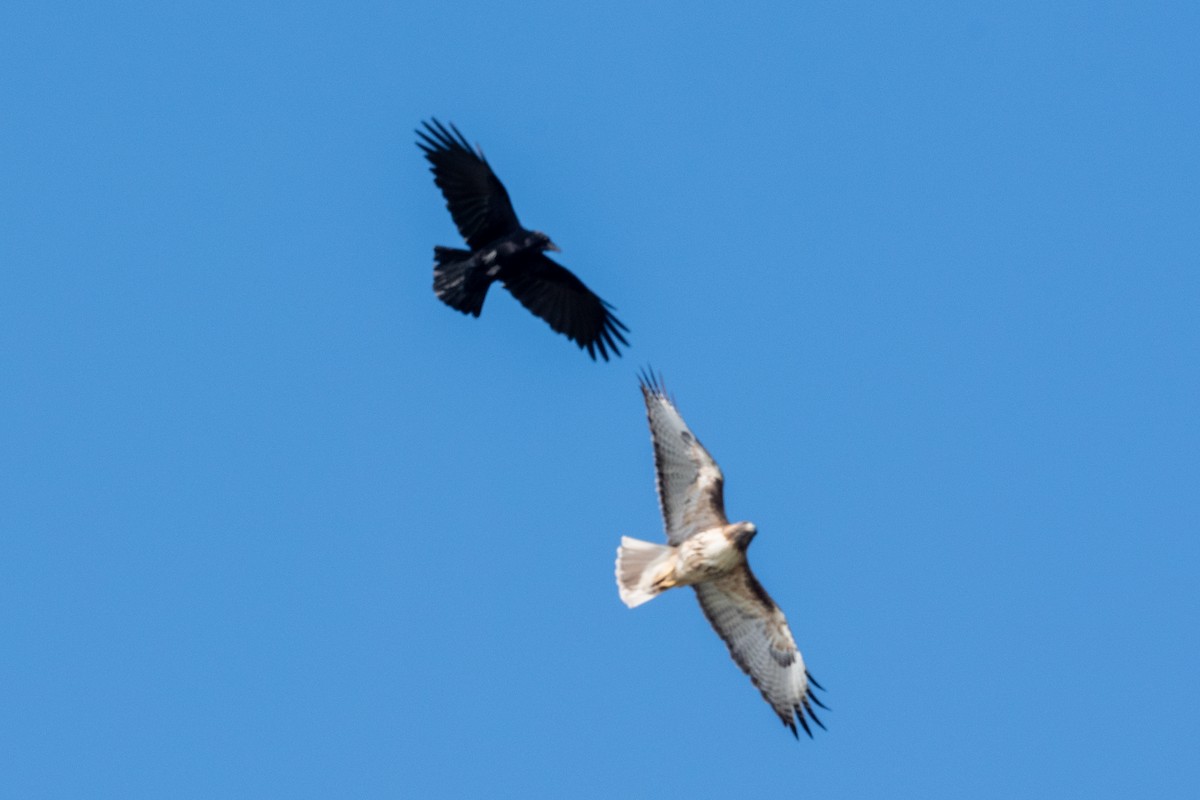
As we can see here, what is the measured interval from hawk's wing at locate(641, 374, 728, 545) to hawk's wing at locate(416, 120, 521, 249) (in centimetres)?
318

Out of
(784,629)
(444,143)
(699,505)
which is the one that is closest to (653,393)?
(699,505)

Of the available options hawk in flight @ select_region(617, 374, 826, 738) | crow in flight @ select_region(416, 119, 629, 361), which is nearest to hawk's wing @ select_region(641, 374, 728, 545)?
hawk in flight @ select_region(617, 374, 826, 738)

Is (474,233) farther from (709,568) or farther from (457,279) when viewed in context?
(709,568)

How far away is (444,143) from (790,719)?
6385mm

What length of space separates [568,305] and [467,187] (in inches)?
64.3

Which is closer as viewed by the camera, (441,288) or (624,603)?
(624,603)

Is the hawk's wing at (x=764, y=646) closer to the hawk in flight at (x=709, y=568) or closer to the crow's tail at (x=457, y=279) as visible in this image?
the hawk in flight at (x=709, y=568)

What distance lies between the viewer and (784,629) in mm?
16375

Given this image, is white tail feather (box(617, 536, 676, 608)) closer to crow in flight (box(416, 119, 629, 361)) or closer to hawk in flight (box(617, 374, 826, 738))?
hawk in flight (box(617, 374, 826, 738))

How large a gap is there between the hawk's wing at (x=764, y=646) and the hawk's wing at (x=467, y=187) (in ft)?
14.2

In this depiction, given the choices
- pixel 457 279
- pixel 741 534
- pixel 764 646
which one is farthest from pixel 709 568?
pixel 457 279

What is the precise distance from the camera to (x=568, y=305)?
63.5 ft

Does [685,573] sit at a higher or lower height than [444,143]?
lower

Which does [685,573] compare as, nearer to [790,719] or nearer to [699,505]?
[699,505]
